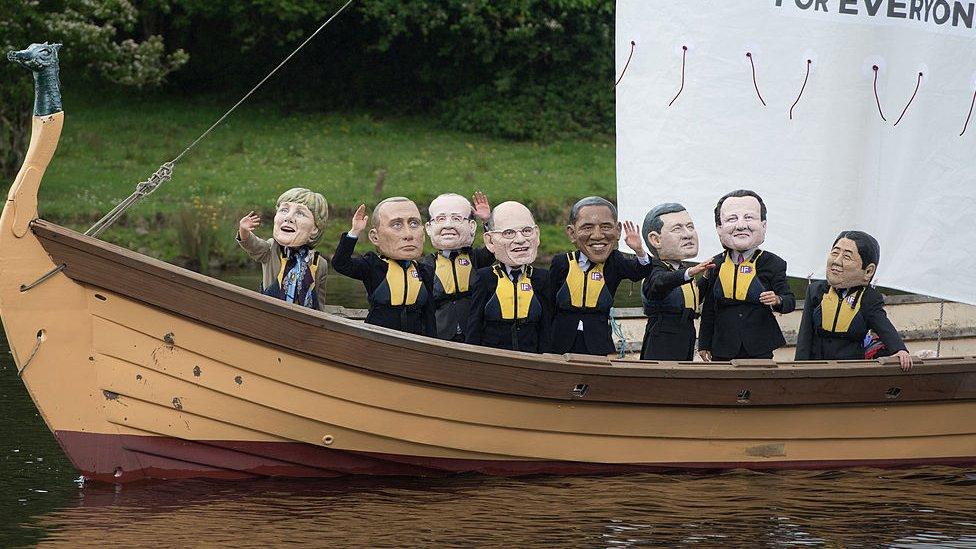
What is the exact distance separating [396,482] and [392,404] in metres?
0.63

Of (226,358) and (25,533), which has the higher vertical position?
(226,358)

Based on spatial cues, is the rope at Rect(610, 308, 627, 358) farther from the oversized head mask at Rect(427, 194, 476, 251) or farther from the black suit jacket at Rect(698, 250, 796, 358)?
the oversized head mask at Rect(427, 194, 476, 251)

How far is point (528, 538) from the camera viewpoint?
8211 mm

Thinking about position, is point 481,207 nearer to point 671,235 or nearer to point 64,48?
point 671,235

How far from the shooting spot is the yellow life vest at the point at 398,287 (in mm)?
9188

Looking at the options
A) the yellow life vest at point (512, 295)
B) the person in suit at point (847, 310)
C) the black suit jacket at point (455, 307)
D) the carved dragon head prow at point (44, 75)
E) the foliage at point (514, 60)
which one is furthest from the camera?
the foliage at point (514, 60)

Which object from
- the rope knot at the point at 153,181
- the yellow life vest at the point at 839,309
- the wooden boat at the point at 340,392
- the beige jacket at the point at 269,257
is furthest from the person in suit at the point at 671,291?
the rope knot at the point at 153,181

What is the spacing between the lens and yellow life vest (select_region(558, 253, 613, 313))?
30.8ft

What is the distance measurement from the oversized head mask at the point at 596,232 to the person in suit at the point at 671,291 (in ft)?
0.96

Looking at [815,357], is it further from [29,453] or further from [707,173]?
[29,453]

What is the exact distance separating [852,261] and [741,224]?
72 cm

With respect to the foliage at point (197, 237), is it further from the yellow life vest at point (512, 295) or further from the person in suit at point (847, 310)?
the person in suit at point (847, 310)

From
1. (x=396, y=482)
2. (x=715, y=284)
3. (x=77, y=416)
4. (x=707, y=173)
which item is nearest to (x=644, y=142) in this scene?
(x=707, y=173)

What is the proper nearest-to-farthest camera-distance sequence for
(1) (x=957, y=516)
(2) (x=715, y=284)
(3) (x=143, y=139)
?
1. (1) (x=957, y=516)
2. (2) (x=715, y=284)
3. (3) (x=143, y=139)
